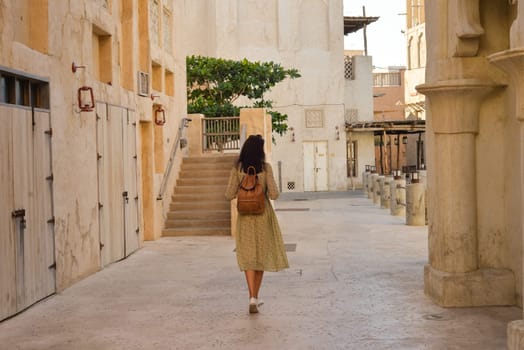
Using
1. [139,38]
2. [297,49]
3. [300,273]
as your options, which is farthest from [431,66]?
[297,49]

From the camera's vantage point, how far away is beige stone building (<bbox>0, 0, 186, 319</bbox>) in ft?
28.5

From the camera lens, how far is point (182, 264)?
496 inches

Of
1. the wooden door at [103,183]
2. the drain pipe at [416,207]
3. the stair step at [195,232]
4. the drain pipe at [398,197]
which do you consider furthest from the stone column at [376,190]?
the wooden door at [103,183]

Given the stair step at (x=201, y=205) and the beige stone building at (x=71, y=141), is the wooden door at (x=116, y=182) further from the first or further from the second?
the stair step at (x=201, y=205)

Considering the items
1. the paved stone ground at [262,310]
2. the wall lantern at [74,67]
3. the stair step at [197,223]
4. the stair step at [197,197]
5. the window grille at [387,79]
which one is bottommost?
the paved stone ground at [262,310]

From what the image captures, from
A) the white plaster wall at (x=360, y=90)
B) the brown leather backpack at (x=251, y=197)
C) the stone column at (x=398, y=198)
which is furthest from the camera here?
the white plaster wall at (x=360, y=90)

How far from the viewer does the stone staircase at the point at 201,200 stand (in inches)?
677

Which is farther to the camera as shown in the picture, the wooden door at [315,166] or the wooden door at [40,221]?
the wooden door at [315,166]

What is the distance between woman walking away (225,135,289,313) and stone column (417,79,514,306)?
178 centimetres

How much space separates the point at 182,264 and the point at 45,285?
3.35 meters

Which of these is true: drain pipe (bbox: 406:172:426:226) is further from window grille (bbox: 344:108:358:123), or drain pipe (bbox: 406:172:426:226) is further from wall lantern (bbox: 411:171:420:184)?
window grille (bbox: 344:108:358:123)

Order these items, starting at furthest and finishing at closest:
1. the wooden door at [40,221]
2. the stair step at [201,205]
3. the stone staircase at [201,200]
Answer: the stair step at [201,205] → the stone staircase at [201,200] → the wooden door at [40,221]

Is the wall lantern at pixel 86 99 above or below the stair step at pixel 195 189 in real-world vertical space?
above

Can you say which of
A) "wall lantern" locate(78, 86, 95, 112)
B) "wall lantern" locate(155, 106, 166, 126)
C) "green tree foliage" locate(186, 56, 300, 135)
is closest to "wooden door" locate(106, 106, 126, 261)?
"wall lantern" locate(78, 86, 95, 112)
